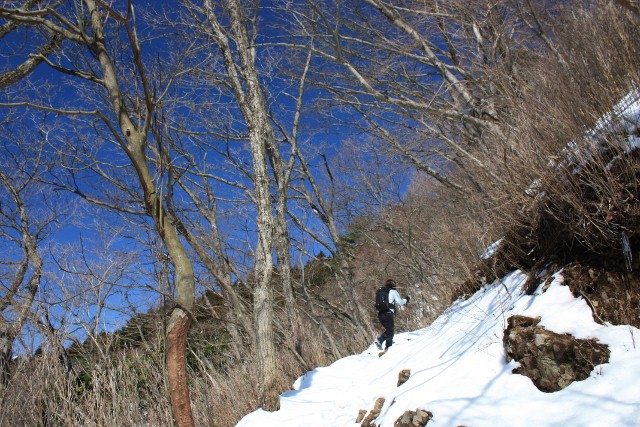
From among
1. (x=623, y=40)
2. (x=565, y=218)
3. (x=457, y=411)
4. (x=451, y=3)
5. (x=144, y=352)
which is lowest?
(x=457, y=411)

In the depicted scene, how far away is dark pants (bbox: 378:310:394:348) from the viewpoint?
24.1ft

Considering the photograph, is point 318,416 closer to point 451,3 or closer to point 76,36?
point 76,36

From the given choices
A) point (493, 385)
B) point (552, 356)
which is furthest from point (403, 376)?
point (552, 356)

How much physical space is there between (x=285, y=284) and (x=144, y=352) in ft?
10.1

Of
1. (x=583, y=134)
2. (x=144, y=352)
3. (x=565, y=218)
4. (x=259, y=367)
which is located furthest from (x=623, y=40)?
(x=144, y=352)

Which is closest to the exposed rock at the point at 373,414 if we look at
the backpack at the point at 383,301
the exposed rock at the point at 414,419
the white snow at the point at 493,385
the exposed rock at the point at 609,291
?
the white snow at the point at 493,385

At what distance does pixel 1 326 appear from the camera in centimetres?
484

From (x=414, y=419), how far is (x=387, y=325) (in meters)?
5.27

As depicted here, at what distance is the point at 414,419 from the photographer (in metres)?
2.46

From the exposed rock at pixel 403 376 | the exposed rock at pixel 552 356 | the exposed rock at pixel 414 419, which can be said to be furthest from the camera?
the exposed rock at pixel 403 376

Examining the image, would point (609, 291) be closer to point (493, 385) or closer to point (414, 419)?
point (493, 385)

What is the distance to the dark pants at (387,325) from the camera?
733 cm

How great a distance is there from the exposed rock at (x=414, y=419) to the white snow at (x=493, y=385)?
4 centimetres

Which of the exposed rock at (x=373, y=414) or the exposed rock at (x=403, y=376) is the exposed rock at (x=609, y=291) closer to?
the exposed rock at (x=403, y=376)
